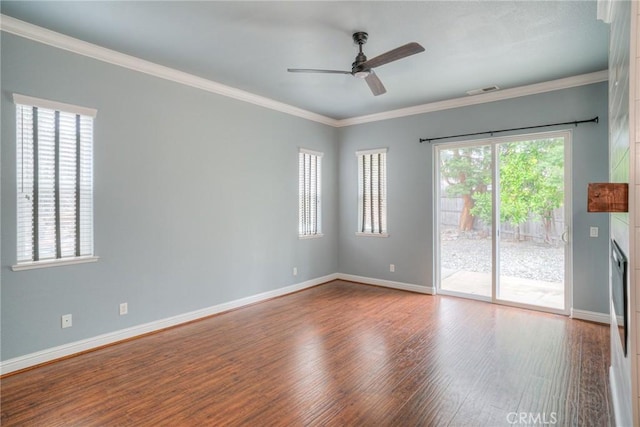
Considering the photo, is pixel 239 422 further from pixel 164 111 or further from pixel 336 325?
pixel 164 111

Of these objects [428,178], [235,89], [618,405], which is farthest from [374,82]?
[618,405]

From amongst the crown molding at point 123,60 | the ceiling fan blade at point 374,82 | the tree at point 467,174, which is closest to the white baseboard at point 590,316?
the tree at point 467,174

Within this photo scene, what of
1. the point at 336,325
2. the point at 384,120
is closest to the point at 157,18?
the point at 336,325

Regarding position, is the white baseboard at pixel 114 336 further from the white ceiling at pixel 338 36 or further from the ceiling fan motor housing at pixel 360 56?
the ceiling fan motor housing at pixel 360 56

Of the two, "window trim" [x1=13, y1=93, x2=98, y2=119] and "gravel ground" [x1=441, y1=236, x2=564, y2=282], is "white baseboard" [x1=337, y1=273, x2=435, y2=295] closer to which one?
"gravel ground" [x1=441, y1=236, x2=564, y2=282]

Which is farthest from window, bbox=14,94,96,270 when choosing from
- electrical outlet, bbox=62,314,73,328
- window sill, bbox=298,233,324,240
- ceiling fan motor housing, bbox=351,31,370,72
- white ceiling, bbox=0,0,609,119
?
window sill, bbox=298,233,324,240

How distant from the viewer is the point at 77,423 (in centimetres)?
222

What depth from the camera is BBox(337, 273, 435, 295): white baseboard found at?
539cm

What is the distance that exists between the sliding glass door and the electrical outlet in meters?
4.71

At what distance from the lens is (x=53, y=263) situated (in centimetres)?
305

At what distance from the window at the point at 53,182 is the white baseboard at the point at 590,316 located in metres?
5.47

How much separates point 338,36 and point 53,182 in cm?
289

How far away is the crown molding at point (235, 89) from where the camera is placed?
2.95 meters

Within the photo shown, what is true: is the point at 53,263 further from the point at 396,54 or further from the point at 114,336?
the point at 396,54
